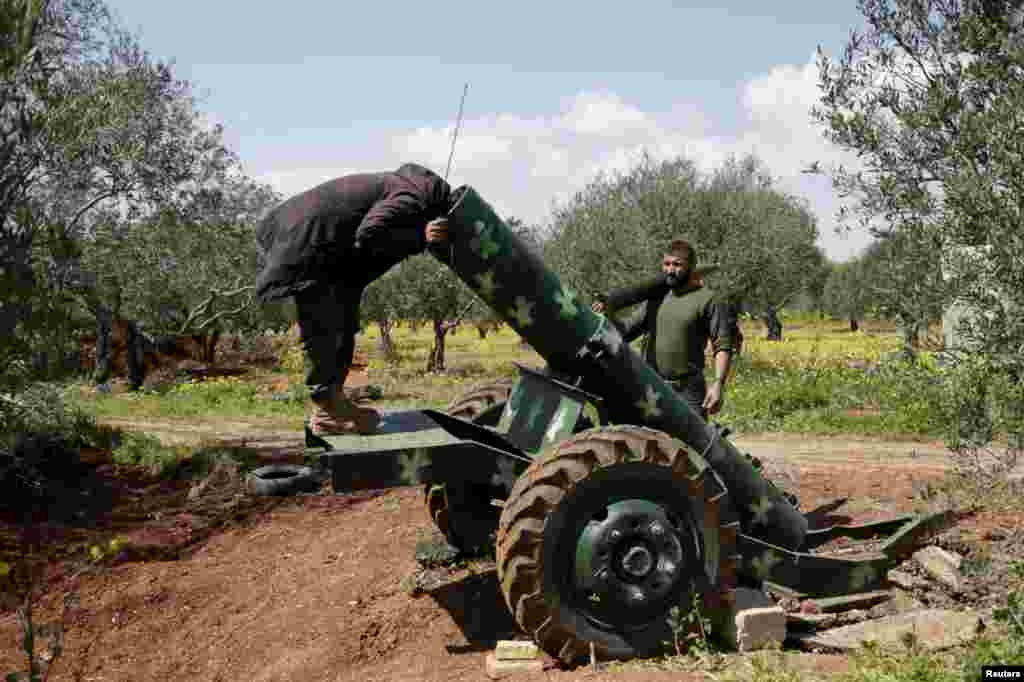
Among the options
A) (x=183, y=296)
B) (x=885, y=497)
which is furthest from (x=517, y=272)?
(x=183, y=296)

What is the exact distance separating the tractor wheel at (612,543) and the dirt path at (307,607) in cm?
31

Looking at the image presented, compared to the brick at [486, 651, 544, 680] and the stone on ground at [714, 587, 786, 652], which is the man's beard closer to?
the stone on ground at [714, 587, 786, 652]

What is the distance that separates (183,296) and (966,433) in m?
22.2

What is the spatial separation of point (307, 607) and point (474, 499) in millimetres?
1438

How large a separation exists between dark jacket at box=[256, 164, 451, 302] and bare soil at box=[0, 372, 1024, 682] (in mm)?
2049

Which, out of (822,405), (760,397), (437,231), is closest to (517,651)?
(437,231)

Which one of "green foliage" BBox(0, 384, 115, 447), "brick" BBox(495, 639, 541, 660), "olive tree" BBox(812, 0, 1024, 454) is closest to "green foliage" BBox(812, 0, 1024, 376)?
"olive tree" BBox(812, 0, 1024, 454)

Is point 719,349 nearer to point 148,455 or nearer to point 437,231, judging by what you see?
point 437,231

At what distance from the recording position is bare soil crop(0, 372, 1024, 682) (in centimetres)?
558

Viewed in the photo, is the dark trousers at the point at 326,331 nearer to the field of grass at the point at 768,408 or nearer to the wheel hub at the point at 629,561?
the wheel hub at the point at 629,561

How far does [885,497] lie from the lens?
8.67 meters

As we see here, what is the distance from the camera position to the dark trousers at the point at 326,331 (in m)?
5.02

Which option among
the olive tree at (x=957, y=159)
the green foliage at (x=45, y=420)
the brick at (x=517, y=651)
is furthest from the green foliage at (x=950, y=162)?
the green foliage at (x=45, y=420)

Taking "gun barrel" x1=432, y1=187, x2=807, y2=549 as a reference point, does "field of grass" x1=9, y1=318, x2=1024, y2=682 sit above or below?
below
